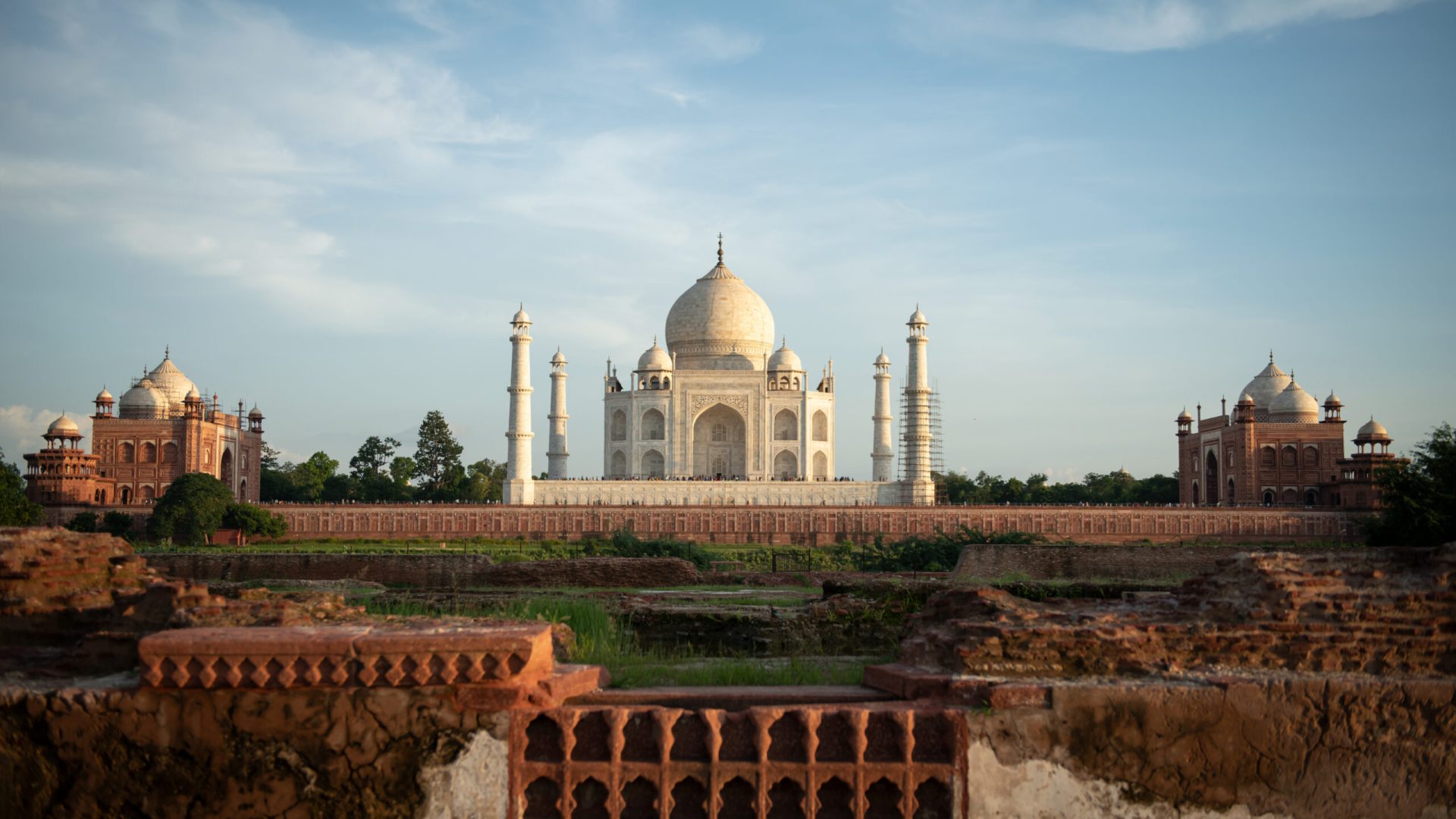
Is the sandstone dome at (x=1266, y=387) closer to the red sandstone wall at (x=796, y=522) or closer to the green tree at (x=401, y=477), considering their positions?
the red sandstone wall at (x=796, y=522)

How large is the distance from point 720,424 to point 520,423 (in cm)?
750

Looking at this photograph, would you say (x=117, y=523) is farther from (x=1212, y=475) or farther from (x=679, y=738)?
(x=1212, y=475)

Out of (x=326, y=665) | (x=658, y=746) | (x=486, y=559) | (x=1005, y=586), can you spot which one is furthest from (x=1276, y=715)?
(x=486, y=559)

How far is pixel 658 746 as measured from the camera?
15.2 feet

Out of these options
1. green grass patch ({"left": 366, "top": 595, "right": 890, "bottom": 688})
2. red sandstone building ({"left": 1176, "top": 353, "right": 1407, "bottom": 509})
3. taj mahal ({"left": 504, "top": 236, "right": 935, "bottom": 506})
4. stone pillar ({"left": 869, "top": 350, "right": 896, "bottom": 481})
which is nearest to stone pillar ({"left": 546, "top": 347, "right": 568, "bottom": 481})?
taj mahal ({"left": 504, "top": 236, "right": 935, "bottom": 506})

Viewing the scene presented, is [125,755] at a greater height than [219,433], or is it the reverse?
[219,433]

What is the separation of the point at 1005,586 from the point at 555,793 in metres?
6.73

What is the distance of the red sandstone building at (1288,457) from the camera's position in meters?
38.3

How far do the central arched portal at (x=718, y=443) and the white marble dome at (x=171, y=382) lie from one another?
1658cm

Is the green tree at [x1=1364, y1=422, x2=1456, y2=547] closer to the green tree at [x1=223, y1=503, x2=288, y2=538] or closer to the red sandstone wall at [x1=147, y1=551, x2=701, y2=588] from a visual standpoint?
the red sandstone wall at [x1=147, y1=551, x2=701, y2=588]

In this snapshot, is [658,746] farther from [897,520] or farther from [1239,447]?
[1239,447]

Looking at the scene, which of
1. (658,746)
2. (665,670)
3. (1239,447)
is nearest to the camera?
(658,746)

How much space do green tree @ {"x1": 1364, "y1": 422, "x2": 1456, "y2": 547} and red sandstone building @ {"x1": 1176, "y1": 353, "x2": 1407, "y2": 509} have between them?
16.1m

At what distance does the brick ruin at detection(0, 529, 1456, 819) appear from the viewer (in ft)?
15.3
